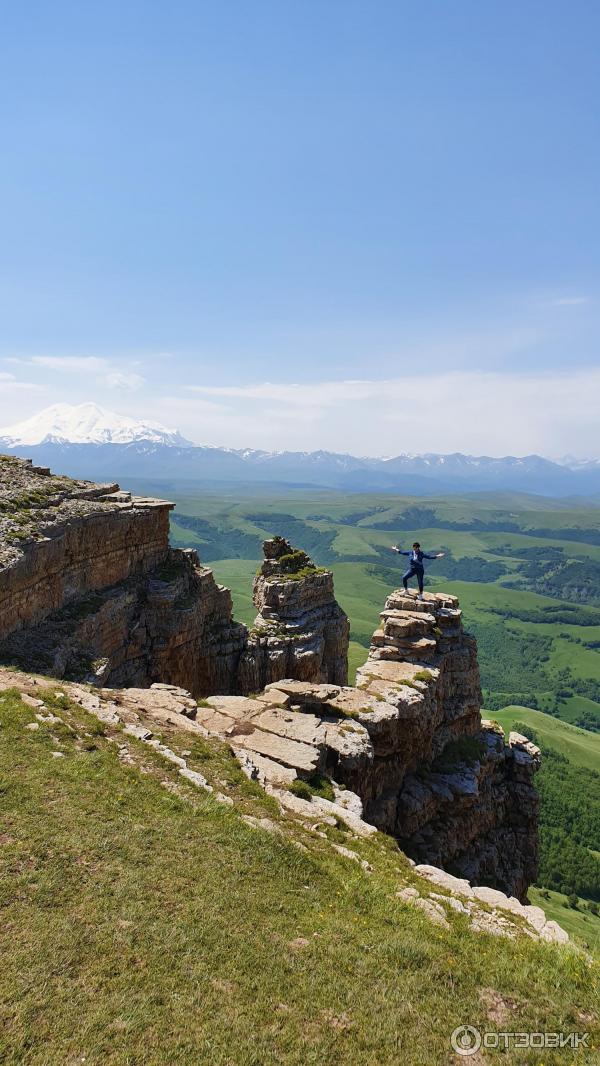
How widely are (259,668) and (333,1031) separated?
1304 inches

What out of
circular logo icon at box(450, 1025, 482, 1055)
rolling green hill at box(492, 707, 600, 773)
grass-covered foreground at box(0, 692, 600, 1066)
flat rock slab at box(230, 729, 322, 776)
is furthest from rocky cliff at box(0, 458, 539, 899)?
rolling green hill at box(492, 707, 600, 773)

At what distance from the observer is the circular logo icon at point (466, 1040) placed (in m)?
9.98

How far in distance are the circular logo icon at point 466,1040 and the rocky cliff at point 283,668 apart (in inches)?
370

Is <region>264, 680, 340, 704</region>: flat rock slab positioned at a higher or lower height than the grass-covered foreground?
lower

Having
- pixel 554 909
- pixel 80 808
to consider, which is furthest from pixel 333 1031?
pixel 554 909

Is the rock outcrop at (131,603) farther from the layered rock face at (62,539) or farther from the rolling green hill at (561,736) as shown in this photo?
the rolling green hill at (561,736)

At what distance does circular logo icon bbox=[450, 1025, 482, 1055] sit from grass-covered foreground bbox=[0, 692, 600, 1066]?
0.16m

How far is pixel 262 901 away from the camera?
13141 millimetres

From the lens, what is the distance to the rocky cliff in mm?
25672

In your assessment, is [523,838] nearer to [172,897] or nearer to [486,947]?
[486,947]

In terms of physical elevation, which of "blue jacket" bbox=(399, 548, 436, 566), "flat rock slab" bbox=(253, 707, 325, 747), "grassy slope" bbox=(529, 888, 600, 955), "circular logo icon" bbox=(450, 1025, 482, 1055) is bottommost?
"grassy slope" bbox=(529, 888, 600, 955)

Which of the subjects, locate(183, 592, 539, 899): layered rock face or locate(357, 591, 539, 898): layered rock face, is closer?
locate(183, 592, 539, 899): layered rock face

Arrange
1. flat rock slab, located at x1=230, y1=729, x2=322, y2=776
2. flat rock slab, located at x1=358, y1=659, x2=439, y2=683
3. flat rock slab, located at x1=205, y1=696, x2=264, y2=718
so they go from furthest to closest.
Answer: flat rock slab, located at x1=358, y1=659, x2=439, y2=683, flat rock slab, located at x1=205, y1=696, x2=264, y2=718, flat rock slab, located at x1=230, y1=729, x2=322, y2=776

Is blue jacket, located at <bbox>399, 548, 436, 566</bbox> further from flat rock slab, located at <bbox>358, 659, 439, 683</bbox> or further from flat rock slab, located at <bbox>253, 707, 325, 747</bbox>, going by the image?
flat rock slab, located at <bbox>253, 707, 325, 747</bbox>
